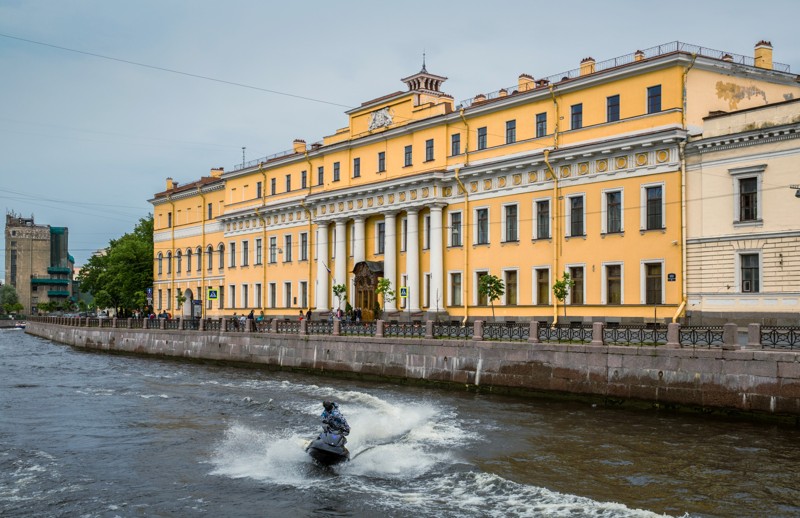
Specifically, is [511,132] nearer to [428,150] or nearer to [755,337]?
[428,150]

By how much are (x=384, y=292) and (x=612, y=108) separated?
1565 centimetres

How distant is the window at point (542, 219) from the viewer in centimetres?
4022

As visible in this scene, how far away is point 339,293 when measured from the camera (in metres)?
50.2

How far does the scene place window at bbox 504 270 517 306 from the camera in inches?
1642

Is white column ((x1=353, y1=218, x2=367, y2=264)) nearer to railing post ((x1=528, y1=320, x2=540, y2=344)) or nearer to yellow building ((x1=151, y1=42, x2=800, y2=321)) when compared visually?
yellow building ((x1=151, y1=42, x2=800, y2=321))

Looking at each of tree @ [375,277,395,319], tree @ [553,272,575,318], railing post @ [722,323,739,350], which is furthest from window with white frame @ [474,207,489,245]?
railing post @ [722,323,739,350]

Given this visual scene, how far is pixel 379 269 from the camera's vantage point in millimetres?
49438

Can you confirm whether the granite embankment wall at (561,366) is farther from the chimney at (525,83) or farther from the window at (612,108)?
the chimney at (525,83)

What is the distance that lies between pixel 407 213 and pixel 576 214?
11056 millimetres

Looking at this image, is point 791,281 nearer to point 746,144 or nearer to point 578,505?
point 746,144

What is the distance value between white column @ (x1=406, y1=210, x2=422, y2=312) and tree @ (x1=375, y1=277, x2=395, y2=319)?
1122mm

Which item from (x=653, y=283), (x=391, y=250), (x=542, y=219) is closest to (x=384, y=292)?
(x=391, y=250)

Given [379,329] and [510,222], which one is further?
[510,222]

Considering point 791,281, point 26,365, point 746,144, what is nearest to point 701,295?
point 791,281
